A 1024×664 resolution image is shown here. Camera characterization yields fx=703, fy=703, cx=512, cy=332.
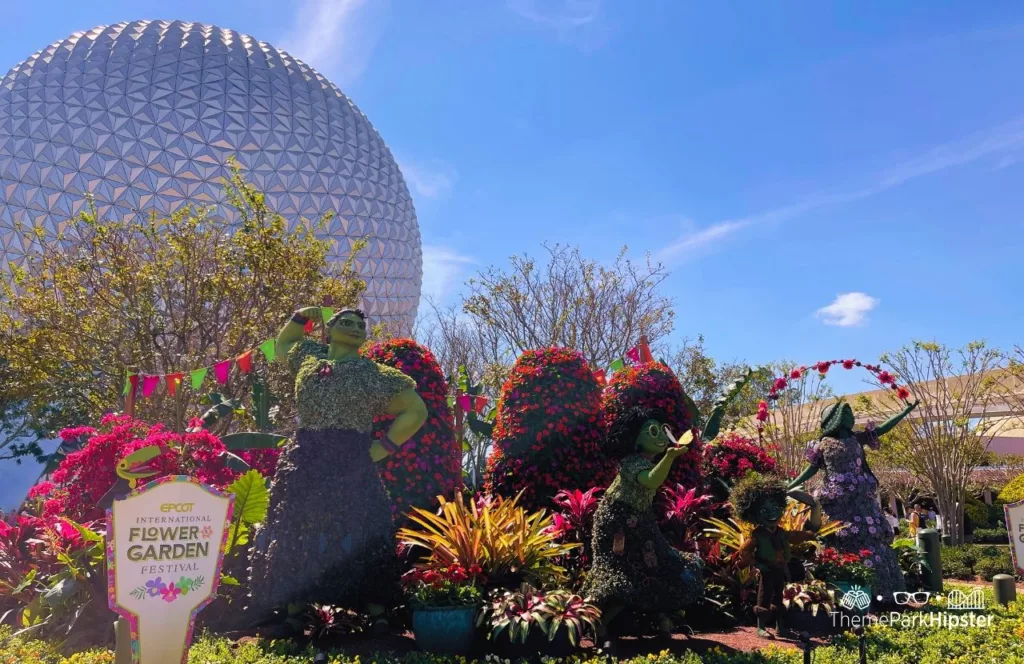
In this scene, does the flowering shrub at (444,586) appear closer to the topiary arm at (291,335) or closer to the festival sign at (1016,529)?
the topiary arm at (291,335)

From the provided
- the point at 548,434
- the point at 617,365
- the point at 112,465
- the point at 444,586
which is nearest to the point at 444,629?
the point at 444,586

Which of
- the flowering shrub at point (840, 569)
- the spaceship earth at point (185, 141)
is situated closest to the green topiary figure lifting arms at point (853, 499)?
the flowering shrub at point (840, 569)

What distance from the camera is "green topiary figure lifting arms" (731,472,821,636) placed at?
679 cm

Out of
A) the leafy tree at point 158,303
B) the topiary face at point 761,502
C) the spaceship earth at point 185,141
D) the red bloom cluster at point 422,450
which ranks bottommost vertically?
the topiary face at point 761,502

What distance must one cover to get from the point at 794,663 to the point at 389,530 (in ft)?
11.8

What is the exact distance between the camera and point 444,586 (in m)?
6.28

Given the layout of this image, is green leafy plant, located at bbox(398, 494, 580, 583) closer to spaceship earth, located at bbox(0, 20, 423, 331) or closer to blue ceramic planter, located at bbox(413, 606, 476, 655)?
blue ceramic planter, located at bbox(413, 606, 476, 655)

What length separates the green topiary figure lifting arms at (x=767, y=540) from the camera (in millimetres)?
6793

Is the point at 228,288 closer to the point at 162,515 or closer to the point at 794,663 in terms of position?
the point at 162,515

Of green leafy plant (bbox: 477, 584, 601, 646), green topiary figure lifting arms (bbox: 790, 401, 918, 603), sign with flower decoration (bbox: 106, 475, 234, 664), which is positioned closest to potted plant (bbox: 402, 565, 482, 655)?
green leafy plant (bbox: 477, 584, 601, 646)

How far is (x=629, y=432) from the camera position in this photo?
6.70 m

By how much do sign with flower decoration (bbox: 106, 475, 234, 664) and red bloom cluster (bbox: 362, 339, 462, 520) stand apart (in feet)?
10.4

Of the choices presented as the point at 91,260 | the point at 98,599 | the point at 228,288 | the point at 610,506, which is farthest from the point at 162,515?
the point at 91,260

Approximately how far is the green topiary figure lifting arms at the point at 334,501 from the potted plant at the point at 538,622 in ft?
3.72
